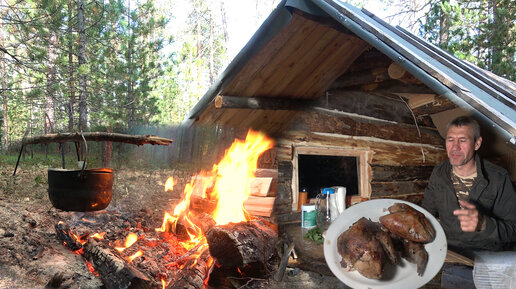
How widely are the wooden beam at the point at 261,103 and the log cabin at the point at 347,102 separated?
0.04ft

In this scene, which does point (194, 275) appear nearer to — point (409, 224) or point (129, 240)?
point (129, 240)

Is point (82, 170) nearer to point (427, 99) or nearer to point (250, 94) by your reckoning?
point (250, 94)

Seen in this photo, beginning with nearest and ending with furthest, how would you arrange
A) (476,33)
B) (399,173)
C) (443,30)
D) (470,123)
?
(470,123)
(399,173)
(443,30)
(476,33)

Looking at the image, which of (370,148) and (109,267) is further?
(370,148)

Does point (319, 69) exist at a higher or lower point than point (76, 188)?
higher

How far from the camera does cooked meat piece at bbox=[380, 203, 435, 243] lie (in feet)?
7.18

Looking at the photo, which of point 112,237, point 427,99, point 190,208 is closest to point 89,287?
point 112,237

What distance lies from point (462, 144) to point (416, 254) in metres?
1.47

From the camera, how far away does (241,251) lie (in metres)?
3.10

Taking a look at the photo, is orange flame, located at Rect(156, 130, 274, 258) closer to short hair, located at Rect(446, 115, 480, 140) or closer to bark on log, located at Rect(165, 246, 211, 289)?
bark on log, located at Rect(165, 246, 211, 289)

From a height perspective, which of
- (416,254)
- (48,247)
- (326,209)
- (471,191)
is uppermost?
(471,191)

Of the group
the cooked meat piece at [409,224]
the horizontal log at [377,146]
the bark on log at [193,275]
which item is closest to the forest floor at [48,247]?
the bark on log at [193,275]

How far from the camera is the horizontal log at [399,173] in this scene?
206 inches

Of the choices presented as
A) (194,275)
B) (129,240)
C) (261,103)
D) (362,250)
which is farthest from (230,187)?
(362,250)
